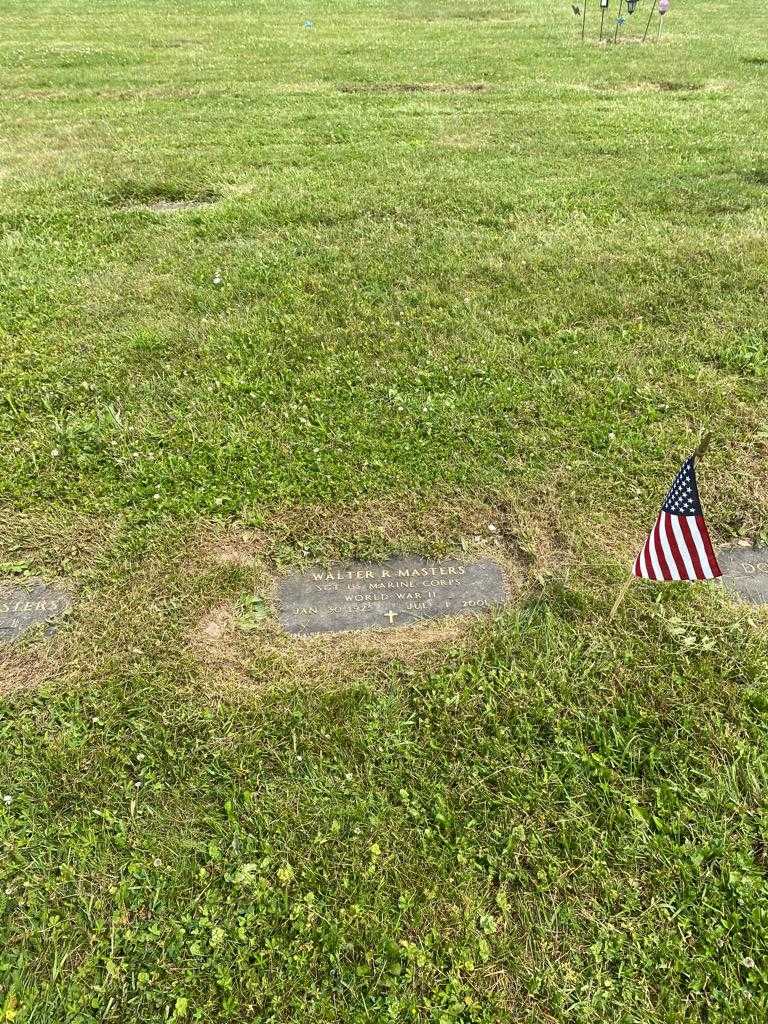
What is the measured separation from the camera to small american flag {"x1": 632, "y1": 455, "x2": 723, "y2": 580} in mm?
2670

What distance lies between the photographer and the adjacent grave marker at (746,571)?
3.38 meters

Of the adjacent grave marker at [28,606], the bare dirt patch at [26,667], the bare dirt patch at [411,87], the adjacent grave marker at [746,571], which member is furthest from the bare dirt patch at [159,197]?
the adjacent grave marker at [746,571]

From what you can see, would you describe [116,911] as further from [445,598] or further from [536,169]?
[536,169]

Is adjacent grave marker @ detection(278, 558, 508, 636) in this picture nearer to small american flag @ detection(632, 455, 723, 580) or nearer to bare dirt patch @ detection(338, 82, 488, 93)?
small american flag @ detection(632, 455, 723, 580)

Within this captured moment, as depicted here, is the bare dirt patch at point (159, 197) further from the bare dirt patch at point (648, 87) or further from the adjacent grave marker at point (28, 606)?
the bare dirt patch at point (648, 87)

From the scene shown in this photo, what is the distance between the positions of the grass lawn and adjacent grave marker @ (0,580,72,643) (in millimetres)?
106

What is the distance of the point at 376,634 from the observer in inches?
127

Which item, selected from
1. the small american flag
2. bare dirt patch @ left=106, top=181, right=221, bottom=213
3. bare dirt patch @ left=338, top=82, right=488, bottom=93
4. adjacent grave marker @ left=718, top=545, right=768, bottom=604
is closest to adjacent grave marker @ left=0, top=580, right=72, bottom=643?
the small american flag

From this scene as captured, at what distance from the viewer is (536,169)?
27.1ft

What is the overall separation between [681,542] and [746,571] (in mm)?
1031

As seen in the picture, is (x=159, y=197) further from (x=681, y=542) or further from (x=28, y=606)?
(x=681, y=542)

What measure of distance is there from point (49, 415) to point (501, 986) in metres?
4.23

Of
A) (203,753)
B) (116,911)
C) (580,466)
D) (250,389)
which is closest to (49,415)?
(250,389)

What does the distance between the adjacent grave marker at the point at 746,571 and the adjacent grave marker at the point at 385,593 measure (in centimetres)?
123
